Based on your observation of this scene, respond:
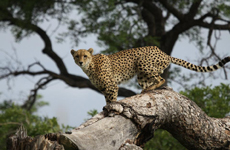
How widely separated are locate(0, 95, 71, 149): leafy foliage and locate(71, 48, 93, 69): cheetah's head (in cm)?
192

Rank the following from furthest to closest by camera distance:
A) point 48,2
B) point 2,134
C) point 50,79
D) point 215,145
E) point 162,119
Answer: point 50,79 → point 48,2 → point 2,134 → point 215,145 → point 162,119

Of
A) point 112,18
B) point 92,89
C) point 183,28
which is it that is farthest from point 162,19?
point 92,89

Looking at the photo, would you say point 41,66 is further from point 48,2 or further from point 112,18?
point 112,18

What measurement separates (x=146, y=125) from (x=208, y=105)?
4.20 metres

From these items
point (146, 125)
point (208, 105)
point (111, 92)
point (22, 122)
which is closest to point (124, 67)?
point (111, 92)

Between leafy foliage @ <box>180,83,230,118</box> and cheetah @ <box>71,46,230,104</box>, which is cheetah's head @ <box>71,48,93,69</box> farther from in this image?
leafy foliage @ <box>180,83,230,118</box>

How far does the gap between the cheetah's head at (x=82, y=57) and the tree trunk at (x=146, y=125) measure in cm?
124

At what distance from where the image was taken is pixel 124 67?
18.6 feet

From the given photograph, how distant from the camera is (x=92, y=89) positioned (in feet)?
42.9

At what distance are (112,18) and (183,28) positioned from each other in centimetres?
259

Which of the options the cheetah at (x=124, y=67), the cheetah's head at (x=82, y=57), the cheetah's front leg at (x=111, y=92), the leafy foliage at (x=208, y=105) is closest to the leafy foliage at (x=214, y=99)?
the leafy foliage at (x=208, y=105)

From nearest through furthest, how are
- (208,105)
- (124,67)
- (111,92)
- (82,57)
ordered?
(82,57) < (111,92) < (124,67) < (208,105)

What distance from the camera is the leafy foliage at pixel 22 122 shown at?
846cm

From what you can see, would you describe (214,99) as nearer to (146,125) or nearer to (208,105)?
(208,105)
